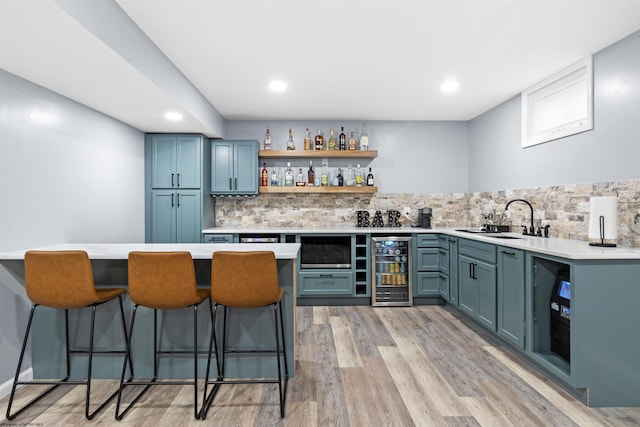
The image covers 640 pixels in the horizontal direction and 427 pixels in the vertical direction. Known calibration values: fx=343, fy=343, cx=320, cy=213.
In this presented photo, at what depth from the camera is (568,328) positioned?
2.42m

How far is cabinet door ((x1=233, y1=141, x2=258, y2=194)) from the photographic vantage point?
15.6 ft

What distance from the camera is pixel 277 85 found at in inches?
143

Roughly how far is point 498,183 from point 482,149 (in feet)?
2.13

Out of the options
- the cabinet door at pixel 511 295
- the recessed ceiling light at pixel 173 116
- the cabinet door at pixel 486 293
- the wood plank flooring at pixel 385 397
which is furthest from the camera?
the recessed ceiling light at pixel 173 116

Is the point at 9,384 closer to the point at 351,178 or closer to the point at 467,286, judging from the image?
the point at 467,286

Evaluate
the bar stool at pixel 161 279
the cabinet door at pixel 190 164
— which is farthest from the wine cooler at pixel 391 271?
the bar stool at pixel 161 279

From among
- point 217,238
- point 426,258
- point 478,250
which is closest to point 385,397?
point 478,250

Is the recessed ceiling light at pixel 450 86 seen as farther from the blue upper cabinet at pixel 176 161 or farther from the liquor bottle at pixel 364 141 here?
the blue upper cabinet at pixel 176 161

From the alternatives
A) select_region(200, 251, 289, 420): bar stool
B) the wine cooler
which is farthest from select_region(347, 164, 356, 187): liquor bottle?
select_region(200, 251, 289, 420): bar stool

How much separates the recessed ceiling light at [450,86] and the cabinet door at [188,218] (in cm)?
318

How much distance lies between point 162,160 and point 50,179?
68.3 inches

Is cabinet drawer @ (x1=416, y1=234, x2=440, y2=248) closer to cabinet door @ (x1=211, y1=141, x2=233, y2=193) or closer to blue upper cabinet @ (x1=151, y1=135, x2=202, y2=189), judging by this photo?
cabinet door @ (x1=211, y1=141, x2=233, y2=193)

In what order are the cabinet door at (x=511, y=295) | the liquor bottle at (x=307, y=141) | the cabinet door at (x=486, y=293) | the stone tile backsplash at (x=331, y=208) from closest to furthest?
the cabinet door at (x=511, y=295) < the cabinet door at (x=486, y=293) < the liquor bottle at (x=307, y=141) < the stone tile backsplash at (x=331, y=208)

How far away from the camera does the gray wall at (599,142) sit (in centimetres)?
259
